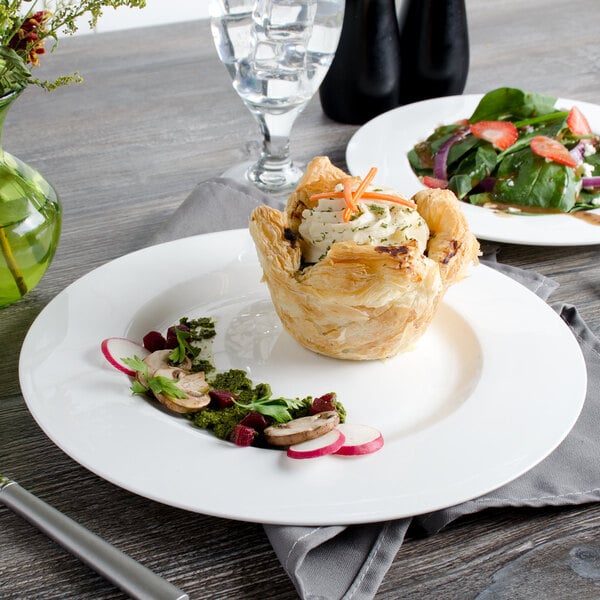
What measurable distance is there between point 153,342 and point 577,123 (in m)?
1.81

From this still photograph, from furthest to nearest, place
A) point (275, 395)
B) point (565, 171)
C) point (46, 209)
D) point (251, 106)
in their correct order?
point (251, 106), point (565, 171), point (46, 209), point (275, 395)

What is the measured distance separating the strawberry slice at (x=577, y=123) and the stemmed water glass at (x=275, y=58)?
870 mm

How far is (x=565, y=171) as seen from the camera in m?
2.68

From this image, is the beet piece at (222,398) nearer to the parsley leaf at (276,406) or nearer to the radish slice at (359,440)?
the parsley leaf at (276,406)

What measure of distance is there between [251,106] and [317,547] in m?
1.81

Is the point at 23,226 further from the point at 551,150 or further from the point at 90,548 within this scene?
the point at 551,150

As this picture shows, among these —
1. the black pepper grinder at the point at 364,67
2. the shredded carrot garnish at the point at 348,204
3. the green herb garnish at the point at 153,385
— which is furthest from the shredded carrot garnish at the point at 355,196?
the black pepper grinder at the point at 364,67

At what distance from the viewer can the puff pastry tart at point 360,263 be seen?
1.85 metres

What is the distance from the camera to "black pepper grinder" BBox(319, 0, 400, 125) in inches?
124

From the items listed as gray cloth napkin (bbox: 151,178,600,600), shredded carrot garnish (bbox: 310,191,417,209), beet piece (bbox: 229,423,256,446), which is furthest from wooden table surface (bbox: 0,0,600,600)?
shredded carrot garnish (bbox: 310,191,417,209)

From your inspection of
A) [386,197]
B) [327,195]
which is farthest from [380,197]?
[327,195]

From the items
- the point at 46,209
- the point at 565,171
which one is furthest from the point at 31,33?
the point at 565,171

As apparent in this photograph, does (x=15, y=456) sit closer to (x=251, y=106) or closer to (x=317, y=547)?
(x=317, y=547)

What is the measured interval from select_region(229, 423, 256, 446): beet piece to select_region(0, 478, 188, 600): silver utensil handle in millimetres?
328
